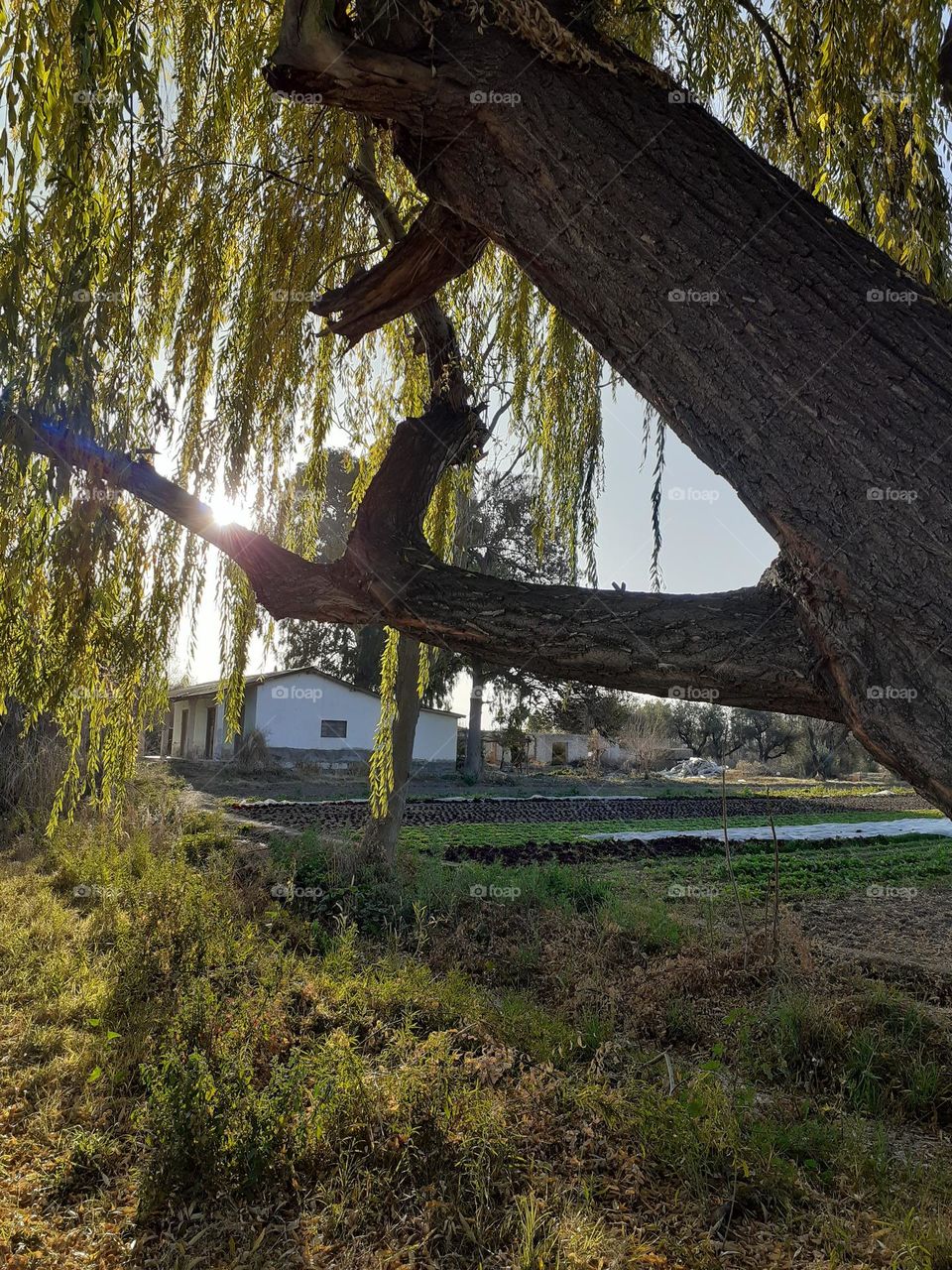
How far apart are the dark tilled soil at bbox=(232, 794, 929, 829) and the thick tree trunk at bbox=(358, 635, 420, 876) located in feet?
12.6

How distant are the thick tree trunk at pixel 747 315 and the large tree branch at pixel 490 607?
0.12m

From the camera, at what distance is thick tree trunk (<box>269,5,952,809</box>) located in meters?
1.67

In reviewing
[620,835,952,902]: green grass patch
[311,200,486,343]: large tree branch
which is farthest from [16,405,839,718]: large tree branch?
[620,835,952,902]: green grass patch

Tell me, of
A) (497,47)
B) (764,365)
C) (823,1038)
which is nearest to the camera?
(764,365)

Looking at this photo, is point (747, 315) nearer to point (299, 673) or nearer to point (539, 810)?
point (539, 810)

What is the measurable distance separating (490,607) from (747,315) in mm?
991

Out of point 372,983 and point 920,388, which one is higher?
point 920,388

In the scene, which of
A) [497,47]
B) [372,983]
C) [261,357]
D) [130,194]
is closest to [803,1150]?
[372,983]

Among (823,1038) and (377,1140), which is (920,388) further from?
(823,1038)

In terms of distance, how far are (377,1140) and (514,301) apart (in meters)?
4.44

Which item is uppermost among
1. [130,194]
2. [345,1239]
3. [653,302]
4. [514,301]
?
[514,301]

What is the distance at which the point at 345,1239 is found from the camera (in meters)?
2.45

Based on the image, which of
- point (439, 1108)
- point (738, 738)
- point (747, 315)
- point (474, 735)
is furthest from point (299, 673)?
point (738, 738)

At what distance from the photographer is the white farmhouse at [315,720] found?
2497 cm
